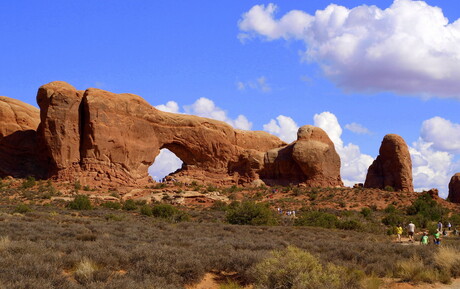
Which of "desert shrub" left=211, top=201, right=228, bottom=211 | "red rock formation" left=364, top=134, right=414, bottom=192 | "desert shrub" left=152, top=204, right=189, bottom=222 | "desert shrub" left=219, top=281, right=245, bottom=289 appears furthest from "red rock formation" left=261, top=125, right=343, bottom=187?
"desert shrub" left=219, top=281, right=245, bottom=289

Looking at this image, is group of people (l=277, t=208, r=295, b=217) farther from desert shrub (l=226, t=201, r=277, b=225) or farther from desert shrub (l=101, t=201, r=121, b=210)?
desert shrub (l=101, t=201, r=121, b=210)

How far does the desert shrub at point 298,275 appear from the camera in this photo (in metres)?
8.91

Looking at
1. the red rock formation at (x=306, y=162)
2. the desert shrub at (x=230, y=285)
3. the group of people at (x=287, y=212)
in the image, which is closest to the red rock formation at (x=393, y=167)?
the red rock formation at (x=306, y=162)

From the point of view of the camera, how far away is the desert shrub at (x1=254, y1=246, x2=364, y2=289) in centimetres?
891

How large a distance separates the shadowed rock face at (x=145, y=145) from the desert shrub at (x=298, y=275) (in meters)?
34.2

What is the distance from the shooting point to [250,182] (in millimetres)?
50875

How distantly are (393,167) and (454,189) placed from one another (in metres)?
7.68

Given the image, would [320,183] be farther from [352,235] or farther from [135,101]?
[352,235]

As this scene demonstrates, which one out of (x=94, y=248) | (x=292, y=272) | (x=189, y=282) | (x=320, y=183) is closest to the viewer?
(x=292, y=272)

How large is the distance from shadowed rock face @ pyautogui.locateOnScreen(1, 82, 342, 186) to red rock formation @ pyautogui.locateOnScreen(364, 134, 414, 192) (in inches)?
160

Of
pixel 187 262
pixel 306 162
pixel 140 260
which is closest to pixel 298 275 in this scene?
pixel 187 262

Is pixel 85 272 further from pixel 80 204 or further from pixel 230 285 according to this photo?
pixel 80 204

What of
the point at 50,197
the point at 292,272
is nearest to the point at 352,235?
the point at 292,272

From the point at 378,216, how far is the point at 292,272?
2974cm
